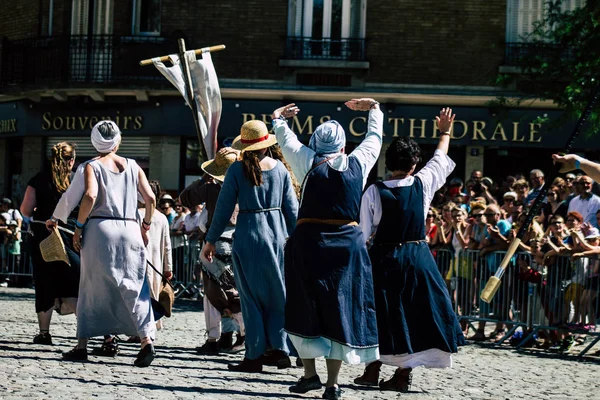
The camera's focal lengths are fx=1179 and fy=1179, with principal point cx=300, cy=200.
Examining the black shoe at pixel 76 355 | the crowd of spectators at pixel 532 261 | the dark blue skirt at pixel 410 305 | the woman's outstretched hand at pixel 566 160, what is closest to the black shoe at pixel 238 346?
the black shoe at pixel 76 355

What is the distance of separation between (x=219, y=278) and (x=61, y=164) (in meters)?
1.82

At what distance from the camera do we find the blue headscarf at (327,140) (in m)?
8.40

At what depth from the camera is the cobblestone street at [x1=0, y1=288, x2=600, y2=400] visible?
811 cm

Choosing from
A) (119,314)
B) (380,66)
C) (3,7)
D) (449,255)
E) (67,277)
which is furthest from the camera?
(3,7)

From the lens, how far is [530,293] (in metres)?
13.6

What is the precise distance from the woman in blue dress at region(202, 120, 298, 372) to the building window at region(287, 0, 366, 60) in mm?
16867

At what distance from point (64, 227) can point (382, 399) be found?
13.7 ft

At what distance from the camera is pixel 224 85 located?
26.2 metres

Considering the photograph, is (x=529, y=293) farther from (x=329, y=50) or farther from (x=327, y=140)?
(x=329, y=50)

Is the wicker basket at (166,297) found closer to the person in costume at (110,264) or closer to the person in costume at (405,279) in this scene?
the person in costume at (110,264)

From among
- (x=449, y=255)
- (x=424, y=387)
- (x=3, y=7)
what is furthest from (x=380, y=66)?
(x=424, y=387)

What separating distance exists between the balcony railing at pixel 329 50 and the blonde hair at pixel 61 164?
15598mm

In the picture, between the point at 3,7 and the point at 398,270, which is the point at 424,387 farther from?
the point at 3,7

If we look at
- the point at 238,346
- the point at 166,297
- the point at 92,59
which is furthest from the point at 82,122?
the point at 166,297
